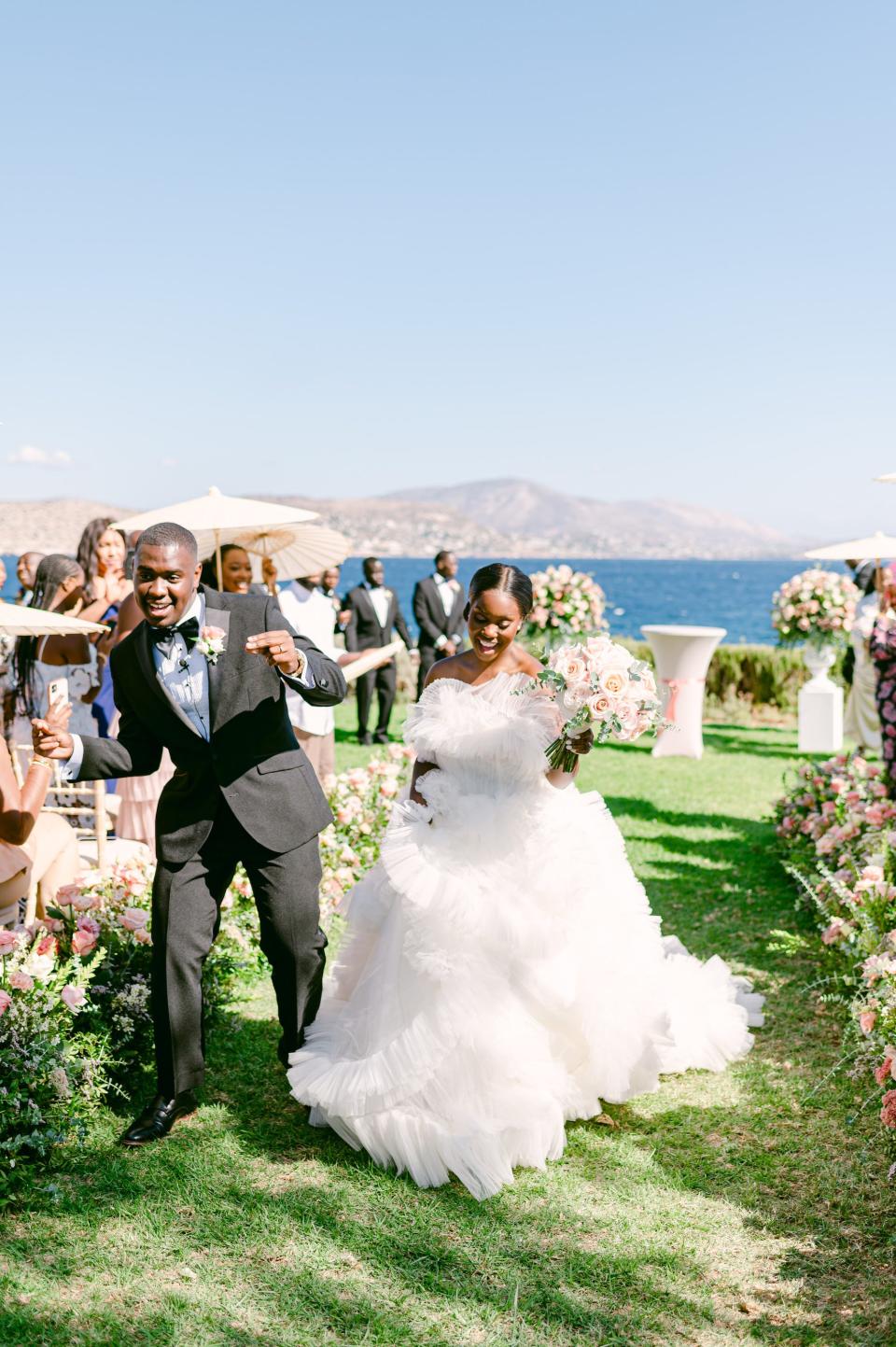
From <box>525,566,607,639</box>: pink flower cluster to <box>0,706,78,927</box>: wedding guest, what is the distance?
9177mm

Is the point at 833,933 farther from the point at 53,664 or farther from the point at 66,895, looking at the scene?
the point at 53,664

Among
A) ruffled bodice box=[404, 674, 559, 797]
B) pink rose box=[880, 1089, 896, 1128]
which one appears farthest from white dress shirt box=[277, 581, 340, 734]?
pink rose box=[880, 1089, 896, 1128]

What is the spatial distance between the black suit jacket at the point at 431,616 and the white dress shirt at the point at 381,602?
1.43 feet

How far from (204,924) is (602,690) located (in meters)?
1.91

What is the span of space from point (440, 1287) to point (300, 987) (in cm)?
150

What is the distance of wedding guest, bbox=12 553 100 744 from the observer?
24.9ft

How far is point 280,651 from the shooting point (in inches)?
159

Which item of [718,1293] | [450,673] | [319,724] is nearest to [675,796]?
[319,724]

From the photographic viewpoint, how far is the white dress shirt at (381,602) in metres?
15.0

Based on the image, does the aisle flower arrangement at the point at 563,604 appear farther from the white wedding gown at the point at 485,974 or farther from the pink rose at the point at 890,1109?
the pink rose at the point at 890,1109

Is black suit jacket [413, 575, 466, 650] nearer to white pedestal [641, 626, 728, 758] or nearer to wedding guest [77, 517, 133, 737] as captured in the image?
white pedestal [641, 626, 728, 758]

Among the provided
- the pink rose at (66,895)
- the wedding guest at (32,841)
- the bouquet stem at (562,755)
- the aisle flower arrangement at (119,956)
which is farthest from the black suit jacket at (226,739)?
the pink rose at (66,895)

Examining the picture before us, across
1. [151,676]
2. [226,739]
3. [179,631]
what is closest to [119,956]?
[226,739]

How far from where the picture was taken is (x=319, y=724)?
28.9 ft
